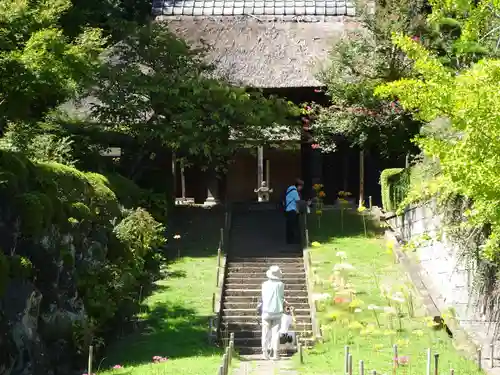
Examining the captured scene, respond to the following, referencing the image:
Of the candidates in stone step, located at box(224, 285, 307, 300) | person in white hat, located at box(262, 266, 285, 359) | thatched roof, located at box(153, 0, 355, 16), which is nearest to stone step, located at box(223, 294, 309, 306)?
stone step, located at box(224, 285, 307, 300)

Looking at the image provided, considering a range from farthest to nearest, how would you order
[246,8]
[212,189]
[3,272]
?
[246,8]
[212,189]
[3,272]

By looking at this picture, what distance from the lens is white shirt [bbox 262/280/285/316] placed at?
1530 cm

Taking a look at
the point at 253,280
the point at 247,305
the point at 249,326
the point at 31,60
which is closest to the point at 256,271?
the point at 253,280

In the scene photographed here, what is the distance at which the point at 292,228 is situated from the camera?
23.9 metres

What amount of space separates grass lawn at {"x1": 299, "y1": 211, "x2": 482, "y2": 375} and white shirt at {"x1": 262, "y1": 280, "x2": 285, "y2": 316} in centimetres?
109

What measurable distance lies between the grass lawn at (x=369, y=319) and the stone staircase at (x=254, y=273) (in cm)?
52

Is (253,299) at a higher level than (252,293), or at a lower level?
lower

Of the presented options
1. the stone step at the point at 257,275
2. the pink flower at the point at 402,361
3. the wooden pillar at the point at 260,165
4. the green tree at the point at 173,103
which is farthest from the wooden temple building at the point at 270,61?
the pink flower at the point at 402,361

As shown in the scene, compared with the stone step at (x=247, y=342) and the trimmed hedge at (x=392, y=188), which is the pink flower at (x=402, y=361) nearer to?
the stone step at (x=247, y=342)

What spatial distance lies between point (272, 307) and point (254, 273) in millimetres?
6483

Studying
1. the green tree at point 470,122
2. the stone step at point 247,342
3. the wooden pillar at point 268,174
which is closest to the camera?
the green tree at point 470,122

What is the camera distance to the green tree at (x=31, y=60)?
18750 millimetres

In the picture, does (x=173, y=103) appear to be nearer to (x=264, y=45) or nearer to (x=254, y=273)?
(x=254, y=273)

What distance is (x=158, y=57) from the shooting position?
25234mm
